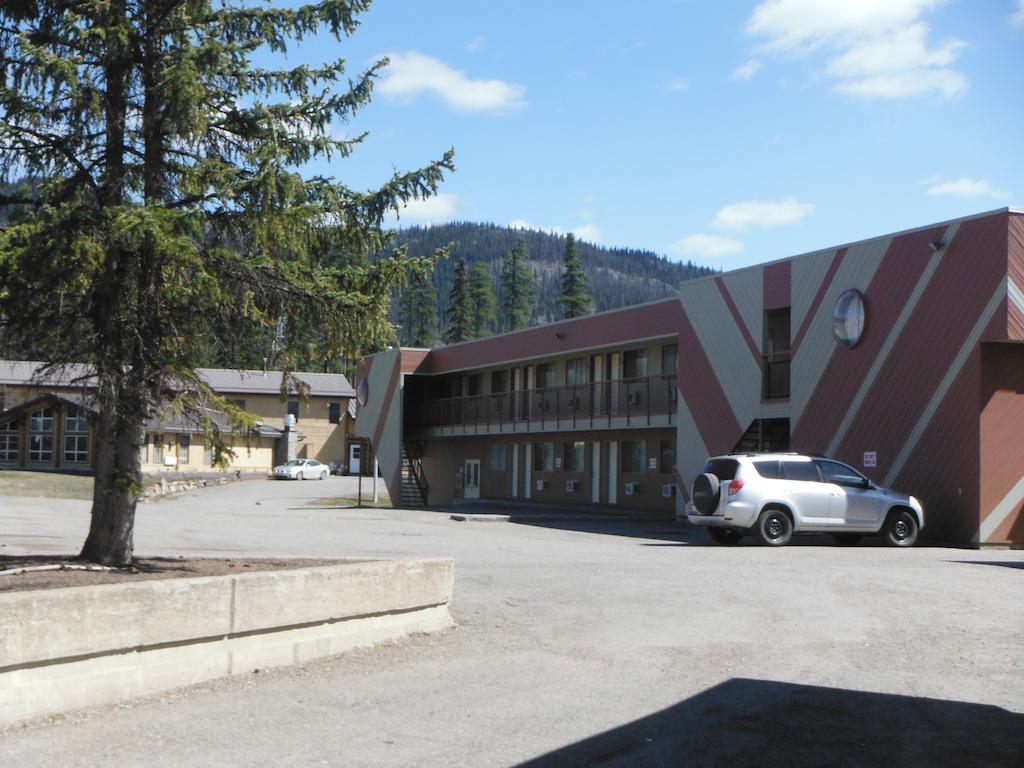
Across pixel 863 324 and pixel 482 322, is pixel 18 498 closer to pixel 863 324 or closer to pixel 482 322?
pixel 863 324

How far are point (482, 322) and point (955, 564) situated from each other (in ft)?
328

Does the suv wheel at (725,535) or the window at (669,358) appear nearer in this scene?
the suv wheel at (725,535)

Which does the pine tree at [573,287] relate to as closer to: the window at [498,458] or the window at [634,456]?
the window at [498,458]

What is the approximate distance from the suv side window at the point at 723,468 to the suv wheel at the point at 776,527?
3.06 ft

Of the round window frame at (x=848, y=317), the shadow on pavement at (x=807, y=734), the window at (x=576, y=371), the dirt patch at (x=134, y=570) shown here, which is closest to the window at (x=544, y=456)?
the window at (x=576, y=371)

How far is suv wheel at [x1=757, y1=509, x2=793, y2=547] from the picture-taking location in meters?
21.8

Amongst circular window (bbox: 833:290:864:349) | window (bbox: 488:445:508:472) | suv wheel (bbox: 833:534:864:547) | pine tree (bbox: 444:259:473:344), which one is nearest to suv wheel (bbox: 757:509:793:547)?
suv wheel (bbox: 833:534:864:547)

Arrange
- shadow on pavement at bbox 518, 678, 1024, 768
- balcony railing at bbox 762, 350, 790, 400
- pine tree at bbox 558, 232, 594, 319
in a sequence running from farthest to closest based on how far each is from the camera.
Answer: pine tree at bbox 558, 232, 594, 319
balcony railing at bbox 762, 350, 790, 400
shadow on pavement at bbox 518, 678, 1024, 768

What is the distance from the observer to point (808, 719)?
24.8ft

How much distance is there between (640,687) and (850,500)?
14461 millimetres

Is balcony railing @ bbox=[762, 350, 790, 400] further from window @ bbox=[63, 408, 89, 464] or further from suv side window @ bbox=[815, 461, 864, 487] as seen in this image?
window @ bbox=[63, 408, 89, 464]

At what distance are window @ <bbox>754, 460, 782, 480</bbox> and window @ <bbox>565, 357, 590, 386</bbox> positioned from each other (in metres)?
18.9

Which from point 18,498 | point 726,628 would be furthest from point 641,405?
point 726,628

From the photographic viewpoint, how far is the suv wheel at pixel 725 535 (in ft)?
74.4
